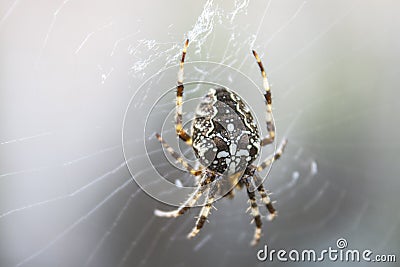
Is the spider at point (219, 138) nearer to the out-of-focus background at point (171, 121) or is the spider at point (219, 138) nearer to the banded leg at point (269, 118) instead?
the banded leg at point (269, 118)

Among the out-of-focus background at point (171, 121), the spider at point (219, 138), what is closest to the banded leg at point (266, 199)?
the spider at point (219, 138)

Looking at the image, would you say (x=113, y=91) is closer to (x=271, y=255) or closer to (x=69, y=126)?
(x=69, y=126)

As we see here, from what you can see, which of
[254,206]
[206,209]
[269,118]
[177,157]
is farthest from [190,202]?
[269,118]

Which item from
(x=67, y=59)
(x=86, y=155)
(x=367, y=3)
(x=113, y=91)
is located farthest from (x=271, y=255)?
(x=367, y=3)

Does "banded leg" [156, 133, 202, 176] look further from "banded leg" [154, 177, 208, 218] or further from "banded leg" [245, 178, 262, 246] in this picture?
"banded leg" [245, 178, 262, 246]

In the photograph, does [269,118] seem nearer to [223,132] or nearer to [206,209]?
[223,132]

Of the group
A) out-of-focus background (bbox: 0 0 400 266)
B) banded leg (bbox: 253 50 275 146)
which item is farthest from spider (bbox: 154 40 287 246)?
out-of-focus background (bbox: 0 0 400 266)
